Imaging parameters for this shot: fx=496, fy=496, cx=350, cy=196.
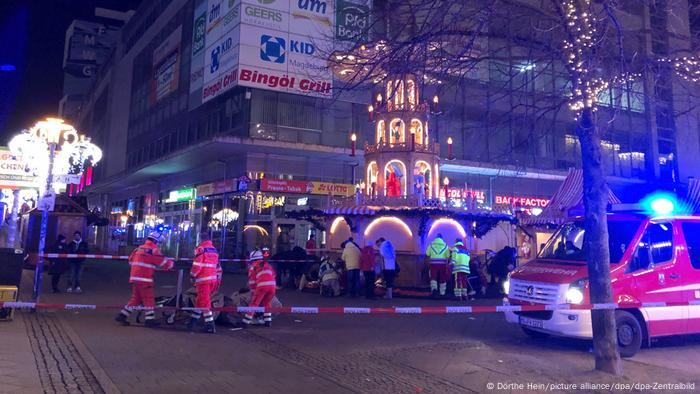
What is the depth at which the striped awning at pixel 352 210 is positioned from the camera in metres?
17.3

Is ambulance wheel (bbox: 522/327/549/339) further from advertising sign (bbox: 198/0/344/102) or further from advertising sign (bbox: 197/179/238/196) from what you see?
advertising sign (bbox: 197/179/238/196)

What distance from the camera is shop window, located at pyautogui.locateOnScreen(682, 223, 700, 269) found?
855cm

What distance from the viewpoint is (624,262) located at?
811 cm

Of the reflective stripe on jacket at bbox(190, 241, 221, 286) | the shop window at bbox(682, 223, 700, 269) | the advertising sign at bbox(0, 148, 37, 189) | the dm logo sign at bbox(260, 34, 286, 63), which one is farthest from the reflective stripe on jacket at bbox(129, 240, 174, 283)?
the dm logo sign at bbox(260, 34, 286, 63)

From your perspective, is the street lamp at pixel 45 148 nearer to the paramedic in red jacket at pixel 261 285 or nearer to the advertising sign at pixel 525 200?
the paramedic in red jacket at pixel 261 285

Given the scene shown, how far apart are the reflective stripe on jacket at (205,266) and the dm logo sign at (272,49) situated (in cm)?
1915

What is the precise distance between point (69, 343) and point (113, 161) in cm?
4465

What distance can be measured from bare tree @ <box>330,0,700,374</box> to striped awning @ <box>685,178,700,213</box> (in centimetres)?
362

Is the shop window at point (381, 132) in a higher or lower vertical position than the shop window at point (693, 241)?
higher

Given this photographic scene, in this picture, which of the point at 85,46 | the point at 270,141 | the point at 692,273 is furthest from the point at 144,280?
the point at 85,46

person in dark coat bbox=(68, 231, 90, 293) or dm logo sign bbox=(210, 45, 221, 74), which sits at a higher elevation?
dm logo sign bbox=(210, 45, 221, 74)

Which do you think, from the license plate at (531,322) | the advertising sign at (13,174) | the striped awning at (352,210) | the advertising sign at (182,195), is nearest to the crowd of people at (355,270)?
the striped awning at (352,210)

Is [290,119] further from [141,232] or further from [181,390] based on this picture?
[181,390]

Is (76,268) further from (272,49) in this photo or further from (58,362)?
(272,49)
